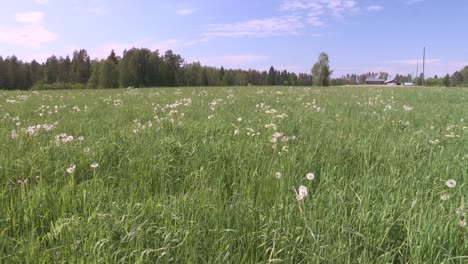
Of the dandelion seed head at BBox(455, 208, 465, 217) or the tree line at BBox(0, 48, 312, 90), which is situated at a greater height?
the tree line at BBox(0, 48, 312, 90)

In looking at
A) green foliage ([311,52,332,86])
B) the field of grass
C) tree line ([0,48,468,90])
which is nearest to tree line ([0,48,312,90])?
tree line ([0,48,468,90])

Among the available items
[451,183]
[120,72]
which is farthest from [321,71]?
[451,183]

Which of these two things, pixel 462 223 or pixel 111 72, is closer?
pixel 462 223

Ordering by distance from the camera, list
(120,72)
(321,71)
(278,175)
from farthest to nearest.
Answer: (321,71), (120,72), (278,175)

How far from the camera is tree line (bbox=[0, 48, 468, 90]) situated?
79812mm

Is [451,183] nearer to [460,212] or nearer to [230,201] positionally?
[460,212]

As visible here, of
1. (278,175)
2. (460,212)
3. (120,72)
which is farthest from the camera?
(120,72)

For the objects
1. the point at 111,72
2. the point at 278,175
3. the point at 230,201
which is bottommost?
the point at 230,201

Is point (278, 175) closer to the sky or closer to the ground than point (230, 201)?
closer to the sky

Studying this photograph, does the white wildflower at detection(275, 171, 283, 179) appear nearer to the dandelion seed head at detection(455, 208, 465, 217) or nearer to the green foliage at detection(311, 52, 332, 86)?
the dandelion seed head at detection(455, 208, 465, 217)

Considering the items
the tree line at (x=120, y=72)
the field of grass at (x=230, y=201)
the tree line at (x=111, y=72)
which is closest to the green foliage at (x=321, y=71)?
the tree line at (x=120, y=72)

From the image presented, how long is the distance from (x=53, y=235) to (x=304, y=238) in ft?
5.04

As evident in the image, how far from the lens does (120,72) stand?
79562mm

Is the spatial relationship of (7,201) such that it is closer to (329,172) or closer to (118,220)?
(118,220)
